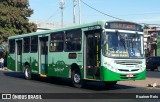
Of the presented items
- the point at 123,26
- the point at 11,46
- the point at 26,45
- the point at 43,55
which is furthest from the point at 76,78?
Result: the point at 11,46

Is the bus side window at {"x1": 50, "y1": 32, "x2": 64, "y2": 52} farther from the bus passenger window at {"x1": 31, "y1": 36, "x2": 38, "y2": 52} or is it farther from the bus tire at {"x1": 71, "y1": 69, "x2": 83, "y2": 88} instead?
the bus passenger window at {"x1": 31, "y1": 36, "x2": 38, "y2": 52}

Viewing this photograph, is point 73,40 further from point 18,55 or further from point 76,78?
point 18,55

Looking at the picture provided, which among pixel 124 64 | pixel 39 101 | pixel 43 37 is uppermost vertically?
pixel 43 37

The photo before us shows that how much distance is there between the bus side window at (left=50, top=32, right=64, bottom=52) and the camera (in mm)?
20258

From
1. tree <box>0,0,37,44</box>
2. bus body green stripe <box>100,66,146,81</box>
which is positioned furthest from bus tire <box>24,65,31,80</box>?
→ tree <box>0,0,37,44</box>

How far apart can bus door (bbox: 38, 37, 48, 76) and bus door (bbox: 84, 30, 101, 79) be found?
4949mm

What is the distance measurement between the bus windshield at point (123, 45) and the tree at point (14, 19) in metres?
32.5

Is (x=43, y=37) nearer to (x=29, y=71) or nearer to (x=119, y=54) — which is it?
(x=29, y=71)

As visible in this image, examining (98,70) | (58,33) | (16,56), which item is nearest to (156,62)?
(16,56)

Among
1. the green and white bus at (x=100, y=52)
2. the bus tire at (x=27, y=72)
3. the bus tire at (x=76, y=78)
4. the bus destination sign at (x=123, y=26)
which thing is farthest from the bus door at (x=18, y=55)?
the bus destination sign at (x=123, y=26)

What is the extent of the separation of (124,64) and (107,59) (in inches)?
36.6

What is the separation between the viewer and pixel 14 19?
49.4 metres

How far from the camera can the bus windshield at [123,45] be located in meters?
16.7

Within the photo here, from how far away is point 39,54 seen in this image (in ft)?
75.8
